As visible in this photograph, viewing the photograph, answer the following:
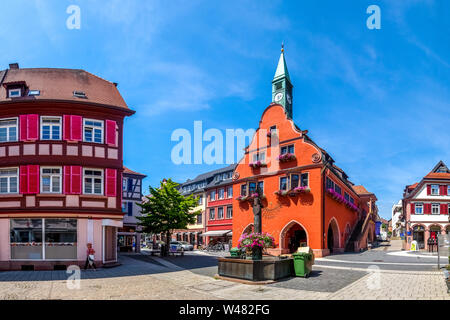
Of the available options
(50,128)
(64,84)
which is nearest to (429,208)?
(64,84)

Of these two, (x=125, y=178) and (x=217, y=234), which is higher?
(x=125, y=178)

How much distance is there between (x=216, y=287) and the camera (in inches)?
494

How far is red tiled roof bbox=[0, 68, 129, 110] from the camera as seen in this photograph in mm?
20547

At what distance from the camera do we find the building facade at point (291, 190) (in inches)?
1070

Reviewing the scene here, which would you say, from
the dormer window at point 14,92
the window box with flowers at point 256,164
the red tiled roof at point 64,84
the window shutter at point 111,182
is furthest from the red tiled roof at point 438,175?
the dormer window at point 14,92

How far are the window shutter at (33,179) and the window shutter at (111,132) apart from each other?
4.34 metres

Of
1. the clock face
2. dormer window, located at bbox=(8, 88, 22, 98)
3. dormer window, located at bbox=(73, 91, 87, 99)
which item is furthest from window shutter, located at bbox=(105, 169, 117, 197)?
the clock face

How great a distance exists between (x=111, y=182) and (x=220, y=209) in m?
26.1

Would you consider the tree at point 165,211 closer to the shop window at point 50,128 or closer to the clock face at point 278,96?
the shop window at point 50,128

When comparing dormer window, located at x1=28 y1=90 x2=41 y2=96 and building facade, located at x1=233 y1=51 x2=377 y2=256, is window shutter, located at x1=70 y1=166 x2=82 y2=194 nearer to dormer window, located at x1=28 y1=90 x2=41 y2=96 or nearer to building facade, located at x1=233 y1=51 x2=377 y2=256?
dormer window, located at x1=28 y1=90 x2=41 y2=96

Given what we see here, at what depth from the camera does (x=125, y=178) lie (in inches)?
1483
